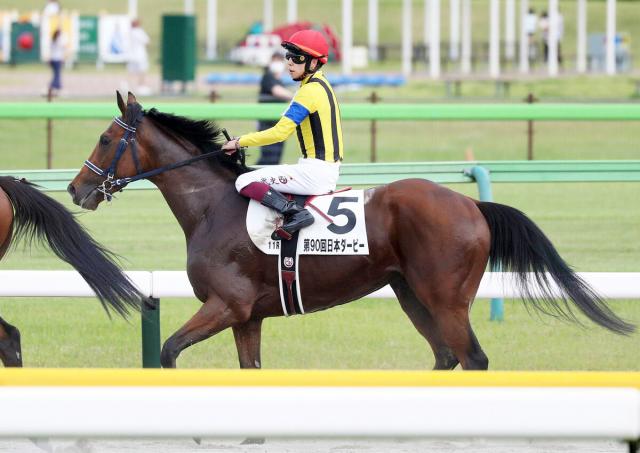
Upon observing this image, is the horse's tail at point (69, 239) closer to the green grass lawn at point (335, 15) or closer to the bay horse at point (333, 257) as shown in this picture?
the bay horse at point (333, 257)

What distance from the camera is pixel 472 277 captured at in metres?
5.48

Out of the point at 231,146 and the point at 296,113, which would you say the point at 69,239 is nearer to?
the point at 231,146

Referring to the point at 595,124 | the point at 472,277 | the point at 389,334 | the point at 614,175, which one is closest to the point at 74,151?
the point at 595,124

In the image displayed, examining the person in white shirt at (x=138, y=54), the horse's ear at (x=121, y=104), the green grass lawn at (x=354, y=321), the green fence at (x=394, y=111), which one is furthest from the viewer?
the person in white shirt at (x=138, y=54)

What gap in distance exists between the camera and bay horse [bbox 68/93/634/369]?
5461mm

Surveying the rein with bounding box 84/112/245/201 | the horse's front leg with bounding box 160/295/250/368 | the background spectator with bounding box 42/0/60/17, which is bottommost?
the horse's front leg with bounding box 160/295/250/368

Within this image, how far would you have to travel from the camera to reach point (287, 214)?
18.3ft

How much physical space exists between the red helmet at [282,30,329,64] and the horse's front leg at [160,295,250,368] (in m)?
1.19

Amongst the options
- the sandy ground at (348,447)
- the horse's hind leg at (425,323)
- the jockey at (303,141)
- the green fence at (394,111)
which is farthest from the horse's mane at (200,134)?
the green fence at (394,111)

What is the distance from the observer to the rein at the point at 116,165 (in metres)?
5.91

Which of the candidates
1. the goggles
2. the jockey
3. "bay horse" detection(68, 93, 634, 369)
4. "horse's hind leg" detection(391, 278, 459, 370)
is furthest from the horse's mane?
"horse's hind leg" detection(391, 278, 459, 370)

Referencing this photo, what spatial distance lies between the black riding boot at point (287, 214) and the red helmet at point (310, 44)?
0.67 m

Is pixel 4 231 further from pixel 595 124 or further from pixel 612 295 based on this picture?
pixel 595 124

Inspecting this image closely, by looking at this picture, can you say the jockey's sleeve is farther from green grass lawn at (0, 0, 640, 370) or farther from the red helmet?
green grass lawn at (0, 0, 640, 370)
